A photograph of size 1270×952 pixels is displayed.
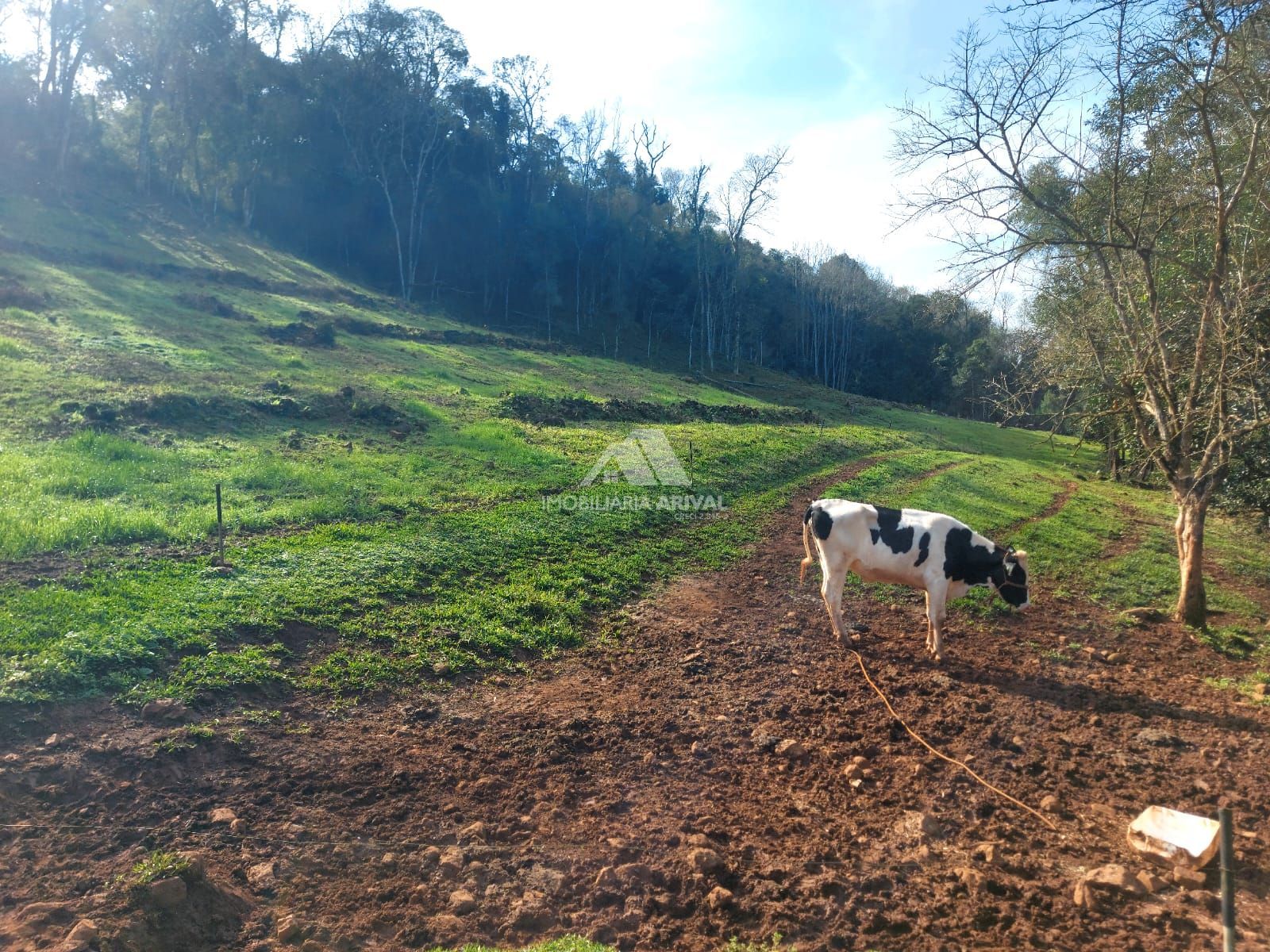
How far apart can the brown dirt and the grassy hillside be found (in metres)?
1.14

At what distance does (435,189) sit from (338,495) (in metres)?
49.4

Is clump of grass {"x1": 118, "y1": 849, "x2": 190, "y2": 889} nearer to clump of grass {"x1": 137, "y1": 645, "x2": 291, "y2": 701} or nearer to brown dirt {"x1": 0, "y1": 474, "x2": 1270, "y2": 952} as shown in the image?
brown dirt {"x1": 0, "y1": 474, "x2": 1270, "y2": 952}

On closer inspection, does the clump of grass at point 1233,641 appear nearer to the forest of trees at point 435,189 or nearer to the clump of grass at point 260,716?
the clump of grass at point 260,716

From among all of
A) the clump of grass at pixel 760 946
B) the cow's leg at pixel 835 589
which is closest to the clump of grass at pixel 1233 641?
the cow's leg at pixel 835 589

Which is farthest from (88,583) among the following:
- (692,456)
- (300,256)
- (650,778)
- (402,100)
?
(402,100)

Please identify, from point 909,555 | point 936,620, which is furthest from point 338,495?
point 936,620

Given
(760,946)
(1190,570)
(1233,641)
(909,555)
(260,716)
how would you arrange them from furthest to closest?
(1190,570) → (1233,641) → (909,555) → (260,716) → (760,946)

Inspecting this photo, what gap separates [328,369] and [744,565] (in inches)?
661

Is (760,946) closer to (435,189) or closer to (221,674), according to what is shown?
(221,674)

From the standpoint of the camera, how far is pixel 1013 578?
31.9 ft

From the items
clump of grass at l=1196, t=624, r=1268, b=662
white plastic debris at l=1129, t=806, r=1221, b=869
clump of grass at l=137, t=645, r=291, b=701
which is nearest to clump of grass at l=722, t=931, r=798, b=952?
white plastic debris at l=1129, t=806, r=1221, b=869

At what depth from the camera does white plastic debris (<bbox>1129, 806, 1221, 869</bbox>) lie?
16.5ft

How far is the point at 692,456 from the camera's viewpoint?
66.0 ft

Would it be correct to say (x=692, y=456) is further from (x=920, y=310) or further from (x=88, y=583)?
(x=88, y=583)
